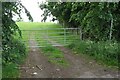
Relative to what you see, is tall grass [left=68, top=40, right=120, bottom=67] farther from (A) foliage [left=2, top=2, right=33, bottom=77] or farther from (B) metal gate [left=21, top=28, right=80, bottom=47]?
(A) foliage [left=2, top=2, right=33, bottom=77]

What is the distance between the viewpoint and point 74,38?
14570 mm

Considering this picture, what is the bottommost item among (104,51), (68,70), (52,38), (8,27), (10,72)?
(68,70)

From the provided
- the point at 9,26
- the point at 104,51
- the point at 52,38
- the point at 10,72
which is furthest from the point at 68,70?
the point at 52,38

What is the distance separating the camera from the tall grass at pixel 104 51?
27.9 ft

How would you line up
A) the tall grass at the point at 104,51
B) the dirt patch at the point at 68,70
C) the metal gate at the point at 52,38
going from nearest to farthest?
1. the dirt patch at the point at 68,70
2. the tall grass at the point at 104,51
3. the metal gate at the point at 52,38

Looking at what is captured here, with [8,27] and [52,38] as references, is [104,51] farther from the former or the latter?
[52,38]

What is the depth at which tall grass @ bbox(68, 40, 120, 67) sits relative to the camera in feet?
27.9

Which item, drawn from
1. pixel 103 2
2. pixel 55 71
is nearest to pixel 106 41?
pixel 103 2

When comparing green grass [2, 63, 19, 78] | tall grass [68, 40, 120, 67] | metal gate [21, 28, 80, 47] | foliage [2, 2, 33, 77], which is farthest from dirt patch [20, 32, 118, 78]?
metal gate [21, 28, 80, 47]

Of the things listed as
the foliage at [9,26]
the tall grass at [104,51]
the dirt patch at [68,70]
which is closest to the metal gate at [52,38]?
the tall grass at [104,51]

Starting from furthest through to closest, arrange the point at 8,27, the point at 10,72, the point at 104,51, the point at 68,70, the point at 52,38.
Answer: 1. the point at 52,38
2. the point at 104,51
3. the point at 68,70
4. the point at 10,72
5. the point at 8,27

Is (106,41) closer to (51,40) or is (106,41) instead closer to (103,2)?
(103,2)

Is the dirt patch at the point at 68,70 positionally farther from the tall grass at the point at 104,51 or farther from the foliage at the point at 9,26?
the foliage at the point at 9,26

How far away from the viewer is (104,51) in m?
9.09
